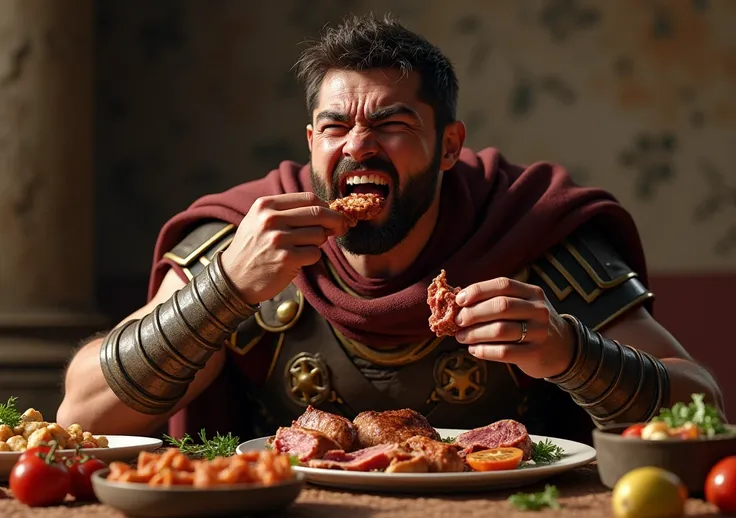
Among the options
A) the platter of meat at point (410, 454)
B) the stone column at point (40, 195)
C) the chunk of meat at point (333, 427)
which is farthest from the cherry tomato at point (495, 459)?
the stone column at point (40, 195)

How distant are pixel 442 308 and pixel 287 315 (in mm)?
816

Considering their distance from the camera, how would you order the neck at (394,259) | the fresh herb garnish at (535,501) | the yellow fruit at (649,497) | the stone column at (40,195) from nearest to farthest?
the yellow fruit at (649,497) → the fresh herb garnish at (535,501) → the neck at (394,259) → the stone column at (40,195)

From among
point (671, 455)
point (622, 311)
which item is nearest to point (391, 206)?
point (622, 311)

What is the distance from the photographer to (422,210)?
111 inches

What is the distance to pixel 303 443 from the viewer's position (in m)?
1.94

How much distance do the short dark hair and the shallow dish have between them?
143cm

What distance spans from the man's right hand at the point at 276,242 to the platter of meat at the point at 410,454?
1.15 feet

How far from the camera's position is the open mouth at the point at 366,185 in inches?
106

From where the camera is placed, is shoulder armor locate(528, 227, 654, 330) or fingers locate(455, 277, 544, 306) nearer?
fingers locate(455, 277, 544, 306)

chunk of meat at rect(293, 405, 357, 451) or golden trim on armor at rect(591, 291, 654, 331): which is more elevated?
golden trim on armor at rect(591, 291, 654, 331)

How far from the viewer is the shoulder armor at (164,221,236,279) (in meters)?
2.92

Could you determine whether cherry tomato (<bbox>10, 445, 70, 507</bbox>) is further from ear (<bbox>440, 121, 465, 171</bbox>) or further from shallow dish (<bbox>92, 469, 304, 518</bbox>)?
ear (<bbox>440, 121, 465, 171</bbox>)

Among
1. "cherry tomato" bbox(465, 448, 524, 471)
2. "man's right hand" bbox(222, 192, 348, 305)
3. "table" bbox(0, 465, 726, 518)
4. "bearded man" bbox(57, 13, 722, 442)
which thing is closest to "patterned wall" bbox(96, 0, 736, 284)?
"bearded man" bbox(57, 13, 722, 442)

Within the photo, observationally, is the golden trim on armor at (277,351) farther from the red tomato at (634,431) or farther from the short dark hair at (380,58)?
the red tomato at (634,431)
